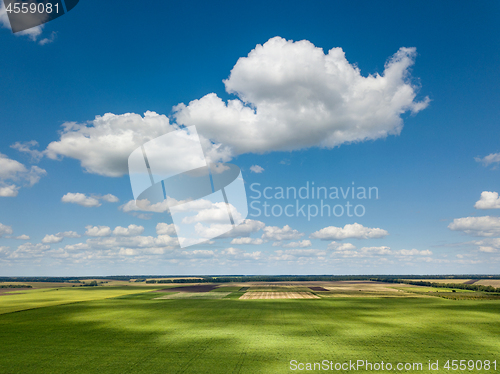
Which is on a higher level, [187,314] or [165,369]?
[165,369]

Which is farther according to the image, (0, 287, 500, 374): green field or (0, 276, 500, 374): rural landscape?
(0, 287, 500, 374): green field

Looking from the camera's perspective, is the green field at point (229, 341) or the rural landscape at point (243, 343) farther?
the green field at point (229, 341)

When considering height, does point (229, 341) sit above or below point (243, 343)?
below

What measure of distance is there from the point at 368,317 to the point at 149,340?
35241 millimetres

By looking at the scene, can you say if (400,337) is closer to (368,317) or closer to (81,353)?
(368,317)

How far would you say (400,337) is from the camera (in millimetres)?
33969

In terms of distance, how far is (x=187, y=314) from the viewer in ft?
171

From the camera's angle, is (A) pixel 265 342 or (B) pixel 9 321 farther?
(B) pixel 9 321

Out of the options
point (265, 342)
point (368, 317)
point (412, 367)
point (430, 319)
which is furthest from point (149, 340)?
point (430, 319)

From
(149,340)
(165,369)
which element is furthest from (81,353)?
(165,369)

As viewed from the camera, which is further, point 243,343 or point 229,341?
point 229,341

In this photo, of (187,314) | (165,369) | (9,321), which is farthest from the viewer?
(187,314)

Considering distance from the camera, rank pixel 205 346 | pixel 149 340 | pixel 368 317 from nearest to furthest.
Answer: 1. pixel 205 346
2. pixel 149 340
3. pixel 368 317

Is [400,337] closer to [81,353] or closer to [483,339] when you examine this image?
[483,339]
